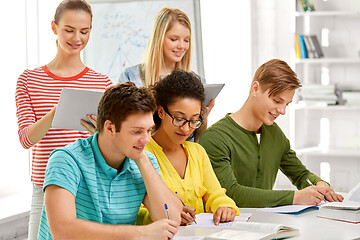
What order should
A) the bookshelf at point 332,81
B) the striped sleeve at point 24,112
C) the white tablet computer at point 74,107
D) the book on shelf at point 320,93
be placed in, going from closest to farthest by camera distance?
the white tablet computer at point 74,107, the striped sleeve at point 24,112, the book on shelf at point 320,93, the bookshelf at point 332,81

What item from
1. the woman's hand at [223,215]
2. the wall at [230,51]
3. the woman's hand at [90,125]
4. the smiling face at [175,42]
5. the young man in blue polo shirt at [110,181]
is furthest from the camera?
the wall at [230,51]

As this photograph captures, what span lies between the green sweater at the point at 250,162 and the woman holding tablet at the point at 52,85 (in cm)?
60

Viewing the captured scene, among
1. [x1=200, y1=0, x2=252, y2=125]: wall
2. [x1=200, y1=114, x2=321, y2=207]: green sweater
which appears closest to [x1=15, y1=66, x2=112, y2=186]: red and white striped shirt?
[x1=200, y1=114, x2=321, y2=207]: green sweater

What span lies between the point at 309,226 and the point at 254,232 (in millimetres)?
304

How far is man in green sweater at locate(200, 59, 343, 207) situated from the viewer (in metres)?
2.25

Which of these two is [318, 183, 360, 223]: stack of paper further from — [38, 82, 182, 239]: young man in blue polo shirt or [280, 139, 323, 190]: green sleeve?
[38, 82, 182, 239]: young man in blue polo shirt

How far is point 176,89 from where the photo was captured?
2070mm

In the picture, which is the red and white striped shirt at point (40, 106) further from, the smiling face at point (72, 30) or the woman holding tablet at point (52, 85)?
the smiling face at point (72, 30)

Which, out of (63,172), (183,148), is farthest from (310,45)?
(63,172)

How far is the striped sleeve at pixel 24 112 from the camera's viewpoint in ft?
7.29

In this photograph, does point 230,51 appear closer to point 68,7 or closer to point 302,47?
point 302,47

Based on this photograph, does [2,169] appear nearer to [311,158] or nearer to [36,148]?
[36,148]

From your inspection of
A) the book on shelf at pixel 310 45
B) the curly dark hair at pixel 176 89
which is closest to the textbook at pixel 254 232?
the curly dark hair at pixel 176 89

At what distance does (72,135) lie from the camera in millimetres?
2318
